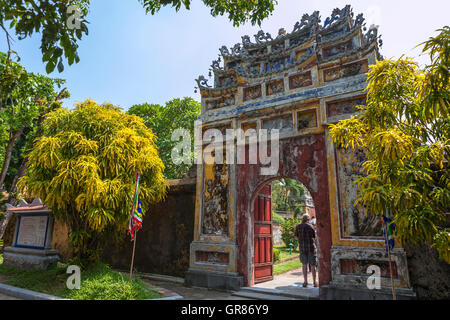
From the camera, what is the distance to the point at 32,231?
914 cm

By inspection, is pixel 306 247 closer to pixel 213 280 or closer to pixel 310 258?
pixel 310 258

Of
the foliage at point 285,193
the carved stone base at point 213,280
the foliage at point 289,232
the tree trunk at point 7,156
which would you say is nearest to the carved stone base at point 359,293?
the carved stone base at point 213,280

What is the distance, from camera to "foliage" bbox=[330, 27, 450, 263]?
3223 mm

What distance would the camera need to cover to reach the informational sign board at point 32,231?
873 centimetres

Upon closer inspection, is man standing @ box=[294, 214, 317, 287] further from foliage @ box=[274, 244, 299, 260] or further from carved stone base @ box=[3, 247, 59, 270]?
carved stone base @ box=[3, 247, 59, 270]

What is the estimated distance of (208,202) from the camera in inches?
332

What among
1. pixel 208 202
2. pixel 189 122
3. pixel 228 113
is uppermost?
pixel 189 122

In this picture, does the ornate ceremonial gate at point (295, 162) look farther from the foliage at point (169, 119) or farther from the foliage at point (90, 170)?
the foliage at point (169, 119)

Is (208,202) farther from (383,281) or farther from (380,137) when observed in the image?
(380,137)

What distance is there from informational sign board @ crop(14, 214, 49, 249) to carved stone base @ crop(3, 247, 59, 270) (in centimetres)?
18

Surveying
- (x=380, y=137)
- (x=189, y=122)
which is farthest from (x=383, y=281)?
(x=189, y=122)

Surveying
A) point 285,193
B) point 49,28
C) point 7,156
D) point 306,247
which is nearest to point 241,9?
point 49,28

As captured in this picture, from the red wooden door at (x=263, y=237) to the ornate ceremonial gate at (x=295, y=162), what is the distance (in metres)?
0.03
